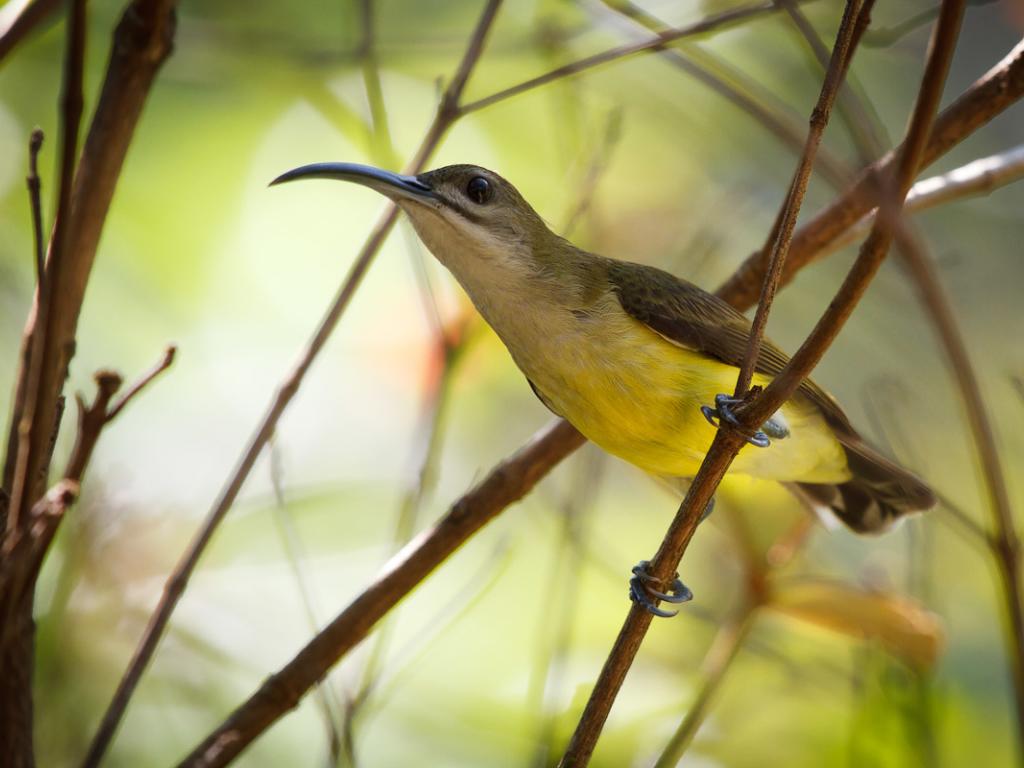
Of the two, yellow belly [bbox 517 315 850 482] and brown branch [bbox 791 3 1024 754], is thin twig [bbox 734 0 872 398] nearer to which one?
brown branch [bbox 791 3 1024 754]

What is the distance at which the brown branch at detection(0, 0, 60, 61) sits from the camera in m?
2.29

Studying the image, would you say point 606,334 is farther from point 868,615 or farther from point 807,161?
point 807,161

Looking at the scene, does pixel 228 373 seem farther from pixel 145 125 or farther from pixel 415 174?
pixel 415 174

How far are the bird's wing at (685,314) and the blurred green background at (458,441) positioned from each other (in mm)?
535

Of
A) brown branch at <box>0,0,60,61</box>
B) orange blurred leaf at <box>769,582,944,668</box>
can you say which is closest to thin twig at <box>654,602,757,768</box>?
orange blurred leaf at <box>769,582,944,668</box>

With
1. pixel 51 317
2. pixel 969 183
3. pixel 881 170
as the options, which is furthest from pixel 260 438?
pixel 969 183

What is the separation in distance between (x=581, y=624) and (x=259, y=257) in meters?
2.54

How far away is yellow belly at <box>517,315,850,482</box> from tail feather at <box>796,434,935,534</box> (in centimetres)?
73

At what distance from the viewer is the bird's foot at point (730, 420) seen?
2.15 metres

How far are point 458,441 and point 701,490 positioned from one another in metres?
4.24

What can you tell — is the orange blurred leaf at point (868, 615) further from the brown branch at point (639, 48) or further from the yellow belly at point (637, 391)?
the brown branch at point (639, 48)

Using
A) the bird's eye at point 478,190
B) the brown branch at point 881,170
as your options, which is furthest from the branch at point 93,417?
the bird's eye at point 478,190

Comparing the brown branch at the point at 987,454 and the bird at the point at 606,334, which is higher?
the bird at the point at 606,334

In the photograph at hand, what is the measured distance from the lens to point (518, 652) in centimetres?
542
